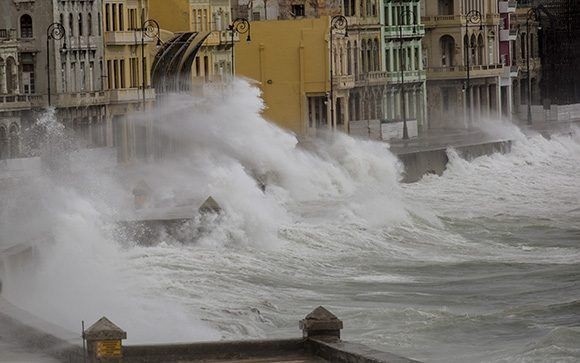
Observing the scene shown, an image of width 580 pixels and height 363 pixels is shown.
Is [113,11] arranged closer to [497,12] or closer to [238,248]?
[238,248]

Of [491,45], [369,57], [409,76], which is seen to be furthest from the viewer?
[491,45]

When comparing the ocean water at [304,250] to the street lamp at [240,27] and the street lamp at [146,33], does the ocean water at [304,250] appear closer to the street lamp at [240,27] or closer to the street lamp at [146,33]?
the street lamp at [146,33]

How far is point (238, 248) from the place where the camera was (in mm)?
60844

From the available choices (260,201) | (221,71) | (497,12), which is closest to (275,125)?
(221,71)

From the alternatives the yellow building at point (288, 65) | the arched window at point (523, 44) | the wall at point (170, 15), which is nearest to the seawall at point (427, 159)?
the yellow building at point (288, 65)

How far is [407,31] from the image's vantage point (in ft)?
365

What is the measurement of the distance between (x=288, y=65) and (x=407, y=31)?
57.0 ft

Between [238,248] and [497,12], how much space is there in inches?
2648

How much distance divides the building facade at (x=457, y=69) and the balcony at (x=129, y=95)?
34.3 meters

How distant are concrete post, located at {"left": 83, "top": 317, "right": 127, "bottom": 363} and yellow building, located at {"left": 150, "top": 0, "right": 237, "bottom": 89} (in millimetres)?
54713

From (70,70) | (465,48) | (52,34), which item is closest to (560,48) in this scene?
(465,48)

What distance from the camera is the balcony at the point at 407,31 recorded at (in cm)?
10856

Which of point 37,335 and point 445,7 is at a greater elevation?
point 445,7

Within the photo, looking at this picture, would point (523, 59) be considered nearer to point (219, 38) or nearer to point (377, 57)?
point (377, 57)
